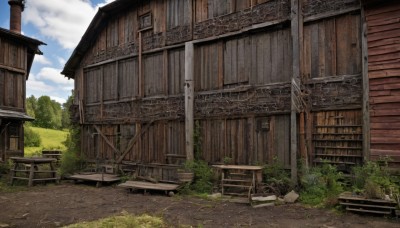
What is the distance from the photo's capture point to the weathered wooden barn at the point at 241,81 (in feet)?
29.3

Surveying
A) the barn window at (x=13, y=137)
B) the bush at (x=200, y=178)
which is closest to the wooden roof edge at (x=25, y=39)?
the barn window at (x=13, y=137)

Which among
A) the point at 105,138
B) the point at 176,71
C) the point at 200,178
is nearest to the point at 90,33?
the point at 105,138

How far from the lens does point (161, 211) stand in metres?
8.53

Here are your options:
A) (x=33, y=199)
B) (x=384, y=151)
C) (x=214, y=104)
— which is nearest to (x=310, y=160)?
(x=384, y=151)

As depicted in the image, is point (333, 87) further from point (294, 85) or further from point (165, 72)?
point (165, 72)

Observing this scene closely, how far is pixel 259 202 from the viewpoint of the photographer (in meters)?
9.14

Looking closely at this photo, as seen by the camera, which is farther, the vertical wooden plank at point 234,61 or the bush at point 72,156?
the bush at point 72,156

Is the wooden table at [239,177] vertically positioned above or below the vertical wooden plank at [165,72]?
below

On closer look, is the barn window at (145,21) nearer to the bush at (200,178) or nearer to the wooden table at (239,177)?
the bush at (200,178)

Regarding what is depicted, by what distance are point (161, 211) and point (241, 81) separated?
5.39 meters

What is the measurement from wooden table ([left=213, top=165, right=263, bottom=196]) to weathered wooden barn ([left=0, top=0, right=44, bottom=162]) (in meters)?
12.7

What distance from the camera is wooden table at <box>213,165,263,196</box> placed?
986 cm

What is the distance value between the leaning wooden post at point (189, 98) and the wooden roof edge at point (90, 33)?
4602 millimetres

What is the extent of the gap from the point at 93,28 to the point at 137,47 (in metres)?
3.54
